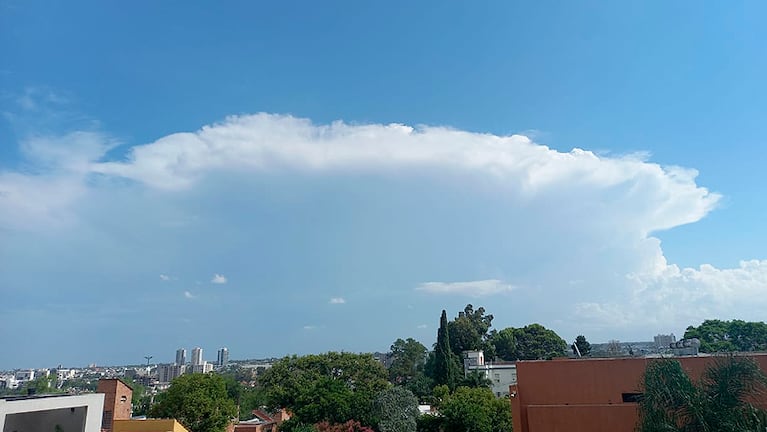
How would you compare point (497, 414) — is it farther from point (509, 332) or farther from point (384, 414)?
point (509, 332)

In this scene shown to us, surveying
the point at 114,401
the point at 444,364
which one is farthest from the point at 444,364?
the point at 114,401

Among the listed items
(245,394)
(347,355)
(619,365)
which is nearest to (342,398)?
(347,355)

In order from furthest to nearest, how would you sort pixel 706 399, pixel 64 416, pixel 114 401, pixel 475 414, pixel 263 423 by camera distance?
pixel 263 423 → pixel 114 401 → pixel 475 414 → pixel 64 416 → pixel 706 399

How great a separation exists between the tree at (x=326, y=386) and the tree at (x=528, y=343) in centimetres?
2552

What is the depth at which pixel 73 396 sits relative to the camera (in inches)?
508

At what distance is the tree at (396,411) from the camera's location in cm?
2436

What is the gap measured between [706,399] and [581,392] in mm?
3866

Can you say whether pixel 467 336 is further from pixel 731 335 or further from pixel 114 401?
pixel 114 401

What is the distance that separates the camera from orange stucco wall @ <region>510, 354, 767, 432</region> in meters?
14.7

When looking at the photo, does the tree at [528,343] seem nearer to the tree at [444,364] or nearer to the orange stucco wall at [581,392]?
the tree at [444,364]

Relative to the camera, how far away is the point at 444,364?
39469 millimetres

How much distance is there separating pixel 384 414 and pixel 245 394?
31445 millimetres

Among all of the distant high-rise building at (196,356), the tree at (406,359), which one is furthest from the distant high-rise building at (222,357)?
the tree at (406,359)

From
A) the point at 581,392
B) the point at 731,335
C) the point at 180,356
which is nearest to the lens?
the point at 581,392
